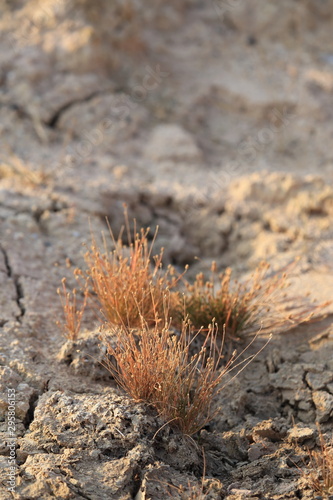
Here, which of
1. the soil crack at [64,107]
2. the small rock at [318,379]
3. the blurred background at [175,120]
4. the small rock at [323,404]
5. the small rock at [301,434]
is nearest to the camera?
the small rock at [301,434]

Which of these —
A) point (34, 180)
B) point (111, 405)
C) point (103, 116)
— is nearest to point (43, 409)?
point (111, 405)

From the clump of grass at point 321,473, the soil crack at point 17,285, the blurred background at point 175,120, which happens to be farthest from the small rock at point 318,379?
the soil crack at point 17,285

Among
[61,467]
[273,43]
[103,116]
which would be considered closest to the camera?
[61,467]

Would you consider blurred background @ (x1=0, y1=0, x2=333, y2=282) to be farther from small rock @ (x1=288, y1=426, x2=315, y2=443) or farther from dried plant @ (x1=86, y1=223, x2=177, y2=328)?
small rock @ (x1=288, y1=426, x2=315, y2=443)

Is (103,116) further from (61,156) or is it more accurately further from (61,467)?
(61,467)

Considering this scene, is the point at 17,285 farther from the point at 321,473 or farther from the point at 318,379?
the point at 321,473

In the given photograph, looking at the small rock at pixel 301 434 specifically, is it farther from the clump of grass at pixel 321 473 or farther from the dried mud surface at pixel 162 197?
the clump of grass at pixel 321 473

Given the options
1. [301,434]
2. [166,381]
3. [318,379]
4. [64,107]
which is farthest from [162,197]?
[301,434]
